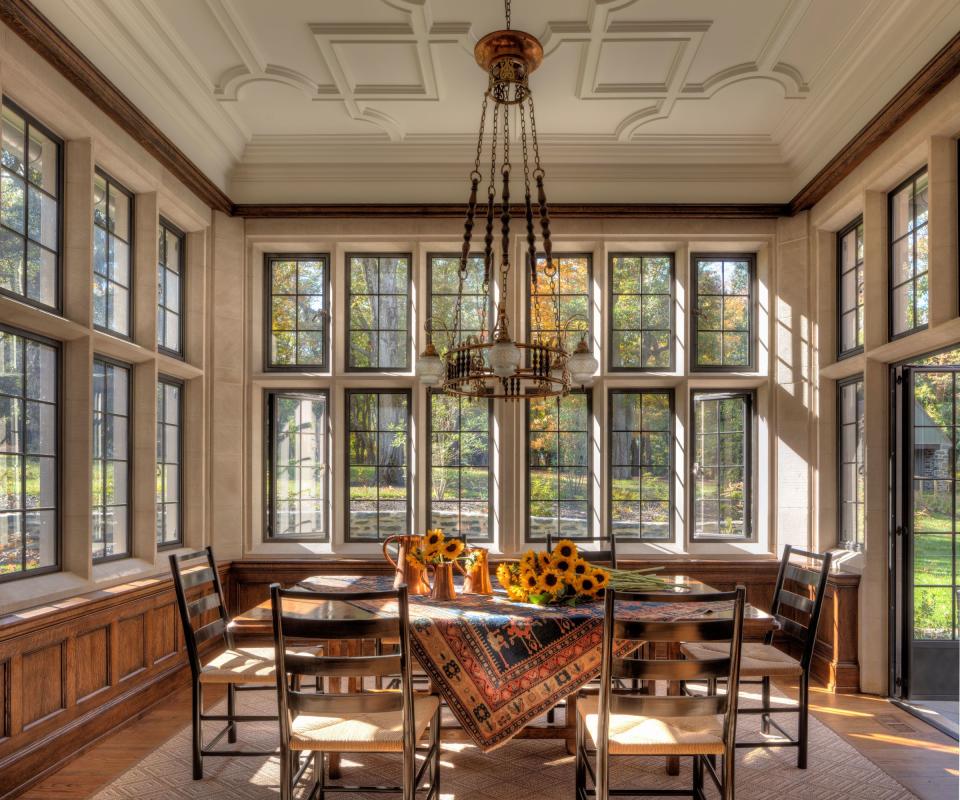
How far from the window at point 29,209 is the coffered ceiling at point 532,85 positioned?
0.48 meters

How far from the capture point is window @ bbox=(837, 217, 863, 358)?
498 cm

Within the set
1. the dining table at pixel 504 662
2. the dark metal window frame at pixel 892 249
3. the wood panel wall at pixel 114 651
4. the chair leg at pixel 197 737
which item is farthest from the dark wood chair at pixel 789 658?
the chair leg at pixel 197 737

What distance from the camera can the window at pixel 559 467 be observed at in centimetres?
572

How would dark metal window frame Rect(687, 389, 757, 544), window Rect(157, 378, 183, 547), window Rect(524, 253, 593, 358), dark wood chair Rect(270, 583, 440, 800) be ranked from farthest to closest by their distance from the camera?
window Rect(524, 253, 593, 358) → dark metal window frame Rect(687, 389, 757, 544) → window Rect(157, 378, 183, 547) → dark wood chair Rect(270, 583, 440, 800)

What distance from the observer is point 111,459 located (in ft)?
14.4

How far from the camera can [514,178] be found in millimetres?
5641

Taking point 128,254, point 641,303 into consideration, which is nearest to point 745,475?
point 641,303

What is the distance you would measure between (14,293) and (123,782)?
2184 mm

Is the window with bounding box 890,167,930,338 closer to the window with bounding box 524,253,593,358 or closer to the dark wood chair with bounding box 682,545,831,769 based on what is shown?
the dark wood chair with bounding box 682,545,831,769

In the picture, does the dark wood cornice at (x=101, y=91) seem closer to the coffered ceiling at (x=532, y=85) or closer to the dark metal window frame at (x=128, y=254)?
the coffered ceiling at (x=532, y=85)

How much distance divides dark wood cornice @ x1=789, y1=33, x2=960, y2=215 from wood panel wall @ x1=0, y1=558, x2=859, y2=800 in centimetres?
247

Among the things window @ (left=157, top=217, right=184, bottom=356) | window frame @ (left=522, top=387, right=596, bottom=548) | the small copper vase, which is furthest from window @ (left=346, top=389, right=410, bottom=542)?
the small copper vase

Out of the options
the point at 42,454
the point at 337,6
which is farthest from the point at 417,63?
the point at 42,454

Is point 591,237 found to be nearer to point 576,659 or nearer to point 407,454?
point 407,454
